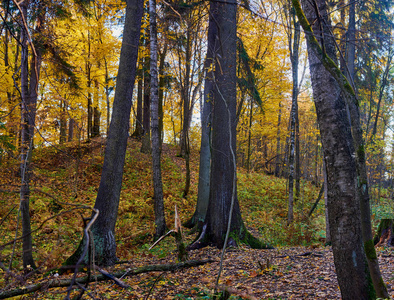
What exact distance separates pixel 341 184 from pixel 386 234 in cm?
533

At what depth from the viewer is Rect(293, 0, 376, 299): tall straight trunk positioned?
7.89ft

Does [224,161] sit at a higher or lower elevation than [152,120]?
lower

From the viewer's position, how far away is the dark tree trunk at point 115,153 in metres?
5.28

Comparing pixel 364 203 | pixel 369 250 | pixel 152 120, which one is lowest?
pixel 369 250

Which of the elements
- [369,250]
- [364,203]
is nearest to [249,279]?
[369,250]

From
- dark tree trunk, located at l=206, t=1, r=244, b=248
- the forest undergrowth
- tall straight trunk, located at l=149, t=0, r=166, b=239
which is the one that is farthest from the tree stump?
tall straight trunk, located at l=149, t=0, r=166, b=239

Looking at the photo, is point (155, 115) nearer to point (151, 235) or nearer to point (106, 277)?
point (151, 235)

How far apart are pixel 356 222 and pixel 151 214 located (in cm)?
850

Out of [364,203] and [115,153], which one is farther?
[115,153]

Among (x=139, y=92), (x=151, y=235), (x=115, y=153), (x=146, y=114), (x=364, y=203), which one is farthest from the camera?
(x=139, y=92)

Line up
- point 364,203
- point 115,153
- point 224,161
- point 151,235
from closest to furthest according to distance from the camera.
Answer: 1. point 364,203
2. point 115,153
3. point 224,161
4. point 151,235

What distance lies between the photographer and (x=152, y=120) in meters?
7.36

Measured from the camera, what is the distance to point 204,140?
8.98 m

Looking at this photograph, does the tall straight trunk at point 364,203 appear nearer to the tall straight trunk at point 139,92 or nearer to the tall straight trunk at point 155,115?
the tall straight trunk at point 155,115
